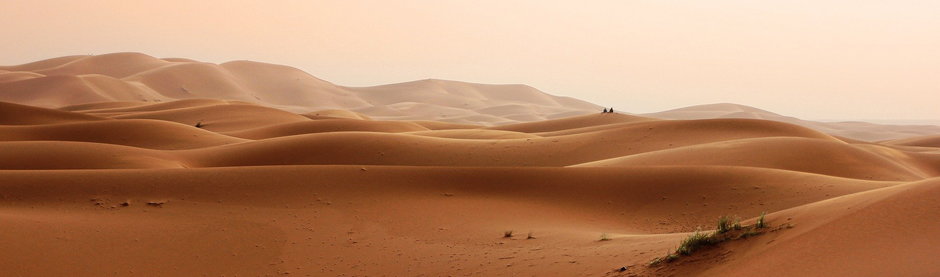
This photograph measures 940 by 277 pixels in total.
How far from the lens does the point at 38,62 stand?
154m

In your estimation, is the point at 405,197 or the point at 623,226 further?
the point at 405,197

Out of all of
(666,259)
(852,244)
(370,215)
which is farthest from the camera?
(370,215)

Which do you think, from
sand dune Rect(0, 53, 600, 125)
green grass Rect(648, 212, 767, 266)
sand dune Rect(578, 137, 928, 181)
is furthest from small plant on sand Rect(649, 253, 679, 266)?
sand dune Rect(0, 53, 600, 125)

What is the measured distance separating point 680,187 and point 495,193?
157 inches

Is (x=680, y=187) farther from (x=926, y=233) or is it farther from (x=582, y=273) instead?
(x=926, y=233)

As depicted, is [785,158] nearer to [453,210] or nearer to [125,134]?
[453,210]

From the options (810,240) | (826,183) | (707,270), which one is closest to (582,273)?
(707,270)

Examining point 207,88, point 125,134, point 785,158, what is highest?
point 207,88

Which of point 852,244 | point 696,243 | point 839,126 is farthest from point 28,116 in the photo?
point 839,126

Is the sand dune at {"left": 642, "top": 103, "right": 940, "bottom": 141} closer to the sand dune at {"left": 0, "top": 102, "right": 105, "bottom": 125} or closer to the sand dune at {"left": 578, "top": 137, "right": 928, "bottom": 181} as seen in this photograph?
the sand dune at {"left": 578, "top": 137, "right": 928, "bottom": 181}

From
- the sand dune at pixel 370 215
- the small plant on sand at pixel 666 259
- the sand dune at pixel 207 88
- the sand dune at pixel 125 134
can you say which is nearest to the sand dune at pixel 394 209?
the sand dune at pixel 370 215

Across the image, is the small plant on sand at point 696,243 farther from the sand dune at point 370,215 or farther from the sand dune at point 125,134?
the sand dune at point 125,134

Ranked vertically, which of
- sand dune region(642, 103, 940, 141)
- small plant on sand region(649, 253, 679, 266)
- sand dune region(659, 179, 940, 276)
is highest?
sand dune region(659, 179, 940, 276)

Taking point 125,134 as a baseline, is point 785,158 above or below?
above
